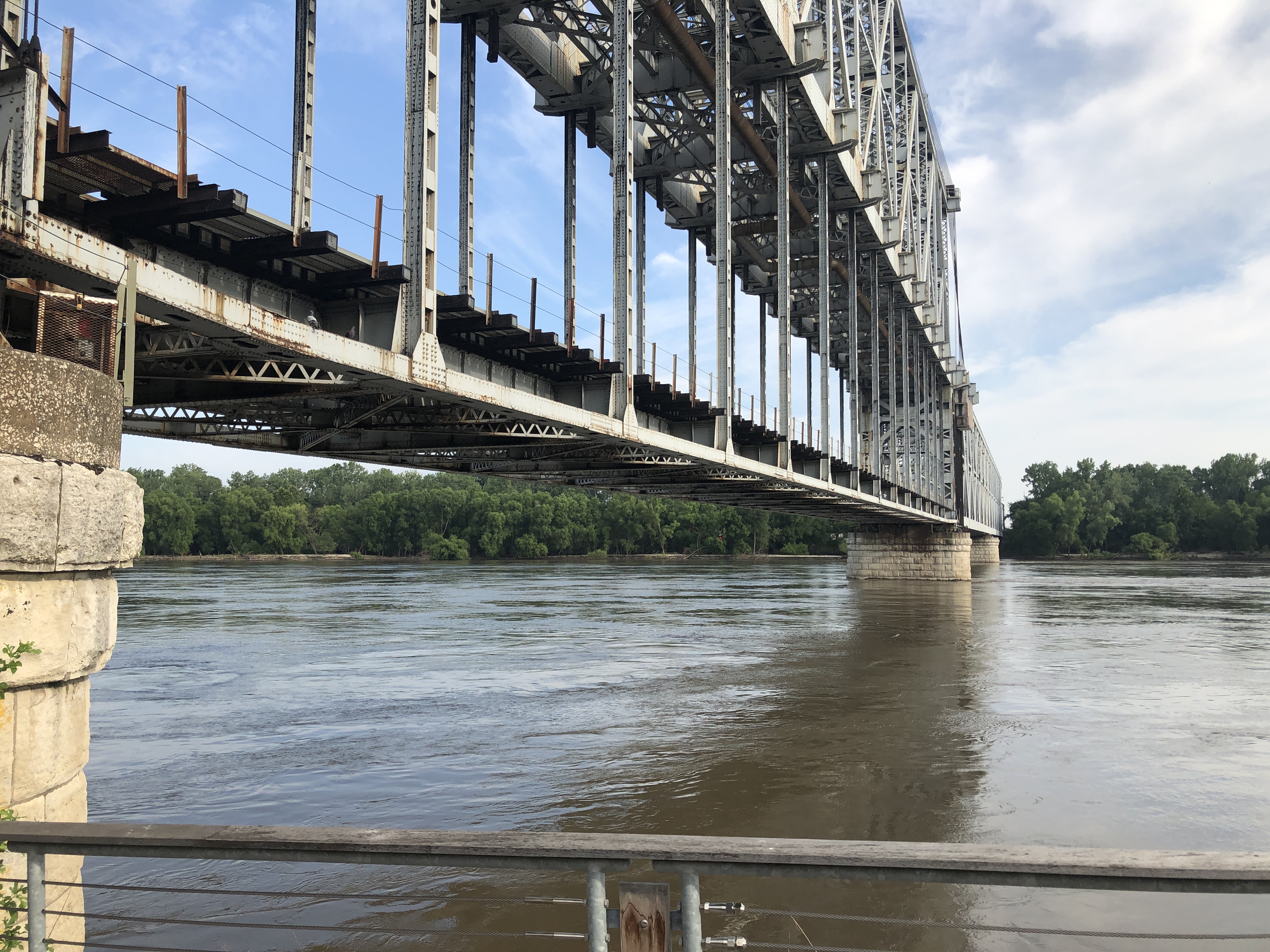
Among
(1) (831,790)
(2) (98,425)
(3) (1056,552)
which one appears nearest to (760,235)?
(1) (831,790)

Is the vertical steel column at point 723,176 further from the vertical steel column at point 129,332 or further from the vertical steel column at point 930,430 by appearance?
the vertical steel column at point 930,430

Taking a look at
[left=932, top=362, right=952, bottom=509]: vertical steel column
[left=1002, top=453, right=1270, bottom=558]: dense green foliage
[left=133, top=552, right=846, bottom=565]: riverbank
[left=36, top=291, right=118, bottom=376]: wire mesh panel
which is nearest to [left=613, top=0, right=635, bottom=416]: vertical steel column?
[left=36, top=291, right=118, bottom=376]: wire mesh panel

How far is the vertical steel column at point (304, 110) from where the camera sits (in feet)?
53.2

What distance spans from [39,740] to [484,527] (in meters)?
149

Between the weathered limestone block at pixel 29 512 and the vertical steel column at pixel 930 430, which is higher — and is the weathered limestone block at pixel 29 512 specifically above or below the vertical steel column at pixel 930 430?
below

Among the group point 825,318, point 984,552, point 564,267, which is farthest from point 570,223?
point 984,552

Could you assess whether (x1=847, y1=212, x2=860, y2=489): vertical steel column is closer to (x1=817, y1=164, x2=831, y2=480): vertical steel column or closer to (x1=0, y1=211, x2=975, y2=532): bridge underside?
(x1=817, y1=164, x2=831, y2=480): vertical steel column

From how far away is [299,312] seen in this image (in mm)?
14570

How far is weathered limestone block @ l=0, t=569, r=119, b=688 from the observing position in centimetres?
546

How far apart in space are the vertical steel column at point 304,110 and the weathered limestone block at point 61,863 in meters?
11.6

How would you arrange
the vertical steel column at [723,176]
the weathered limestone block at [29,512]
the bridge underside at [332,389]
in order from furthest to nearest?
1. the vertical steel column at [723,176]
2. the bridge underside at [332,389]
3. the weathered limestone block at [29,512]

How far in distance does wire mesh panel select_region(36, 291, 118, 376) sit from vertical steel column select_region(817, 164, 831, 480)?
33319 mm

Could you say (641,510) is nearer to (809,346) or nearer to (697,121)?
(809,346)

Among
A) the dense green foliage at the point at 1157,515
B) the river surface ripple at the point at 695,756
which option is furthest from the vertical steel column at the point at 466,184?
the dense green foliage at the point at 1157,515
